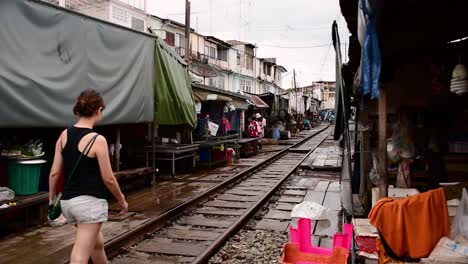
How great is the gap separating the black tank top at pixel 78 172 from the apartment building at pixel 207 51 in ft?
51.8

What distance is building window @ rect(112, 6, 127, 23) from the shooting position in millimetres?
29722

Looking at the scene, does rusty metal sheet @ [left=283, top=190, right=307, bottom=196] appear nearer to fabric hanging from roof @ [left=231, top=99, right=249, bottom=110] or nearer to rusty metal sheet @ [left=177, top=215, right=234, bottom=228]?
rusty metal sheet @ [left=177, top=215, right=234, bottom=228]

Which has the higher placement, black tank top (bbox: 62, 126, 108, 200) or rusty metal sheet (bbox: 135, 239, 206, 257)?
black tank top (bbox: 62, 126, 108, 200)

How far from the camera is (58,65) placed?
23.4 feet

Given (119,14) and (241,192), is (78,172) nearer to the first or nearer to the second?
(241,192)

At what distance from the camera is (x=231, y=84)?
157ft

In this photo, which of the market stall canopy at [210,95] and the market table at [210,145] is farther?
the market stall canopy at [210,95]

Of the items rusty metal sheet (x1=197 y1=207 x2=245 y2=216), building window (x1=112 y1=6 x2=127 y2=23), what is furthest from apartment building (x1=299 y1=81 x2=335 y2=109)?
rusty metal sheet (x1=197 y1=207 x2=245 y2=216)

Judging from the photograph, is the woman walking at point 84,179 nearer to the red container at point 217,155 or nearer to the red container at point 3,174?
the red container at point 3,174

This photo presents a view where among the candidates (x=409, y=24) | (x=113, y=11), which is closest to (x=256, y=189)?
(x=409, y=24)

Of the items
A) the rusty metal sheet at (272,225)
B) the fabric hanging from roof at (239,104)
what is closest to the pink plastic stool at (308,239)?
the rusty metal sheet at (272,225)

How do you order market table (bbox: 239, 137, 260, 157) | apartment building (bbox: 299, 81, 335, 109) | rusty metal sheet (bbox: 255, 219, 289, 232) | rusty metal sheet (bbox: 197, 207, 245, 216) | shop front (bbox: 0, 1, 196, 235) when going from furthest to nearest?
apartment building (bbox: 299, 81, 335, 109)
market table (bbox: 239, 137, 260, 157)
rusty metal sheet (bbox: 197, 207, 245, 216)
rusty metal sheet (bbox: 255, 219, 289, 232)
shop front (bbox: 0, 1, 196, 235)

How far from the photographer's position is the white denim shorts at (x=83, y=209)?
353 cm

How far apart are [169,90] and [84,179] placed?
8.31 m
